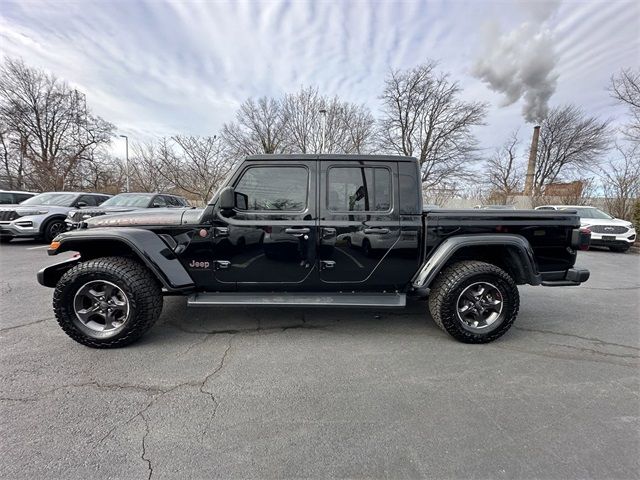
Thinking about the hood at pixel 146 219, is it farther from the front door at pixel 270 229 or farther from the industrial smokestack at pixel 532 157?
the industrial smokestack at pixel 532 157

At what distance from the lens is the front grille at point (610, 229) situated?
375 inches

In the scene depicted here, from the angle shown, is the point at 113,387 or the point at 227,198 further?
the point at 227,198

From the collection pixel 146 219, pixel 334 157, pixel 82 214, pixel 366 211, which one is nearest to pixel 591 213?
pixel 366 211

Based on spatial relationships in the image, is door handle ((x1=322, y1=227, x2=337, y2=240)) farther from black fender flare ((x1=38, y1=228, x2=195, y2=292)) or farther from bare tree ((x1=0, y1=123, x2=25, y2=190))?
bare tree ((x1=0, y1=123, x2=25, y2=190))

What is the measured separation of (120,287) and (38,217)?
9.05 meters

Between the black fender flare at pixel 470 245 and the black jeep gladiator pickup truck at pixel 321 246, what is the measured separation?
0.04 ft

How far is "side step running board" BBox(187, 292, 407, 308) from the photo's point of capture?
9.99ft

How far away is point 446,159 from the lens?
76.8 feet

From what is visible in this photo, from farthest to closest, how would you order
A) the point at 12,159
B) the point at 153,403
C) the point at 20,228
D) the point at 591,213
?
the point at 12,159 < the point at 591,213 < the point at 20,228 < the point at 153,403

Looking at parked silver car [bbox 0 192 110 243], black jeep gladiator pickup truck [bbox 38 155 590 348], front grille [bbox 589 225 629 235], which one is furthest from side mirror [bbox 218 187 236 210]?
front grille [bbox 589 225 629 235]

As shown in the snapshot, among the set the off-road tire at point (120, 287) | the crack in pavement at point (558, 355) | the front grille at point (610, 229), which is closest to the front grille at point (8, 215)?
the off-road tire at point (120, 287)

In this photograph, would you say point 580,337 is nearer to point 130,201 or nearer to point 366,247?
point 366,247

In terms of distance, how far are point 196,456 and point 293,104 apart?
909 inches

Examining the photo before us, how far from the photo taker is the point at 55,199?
31.8 feet
